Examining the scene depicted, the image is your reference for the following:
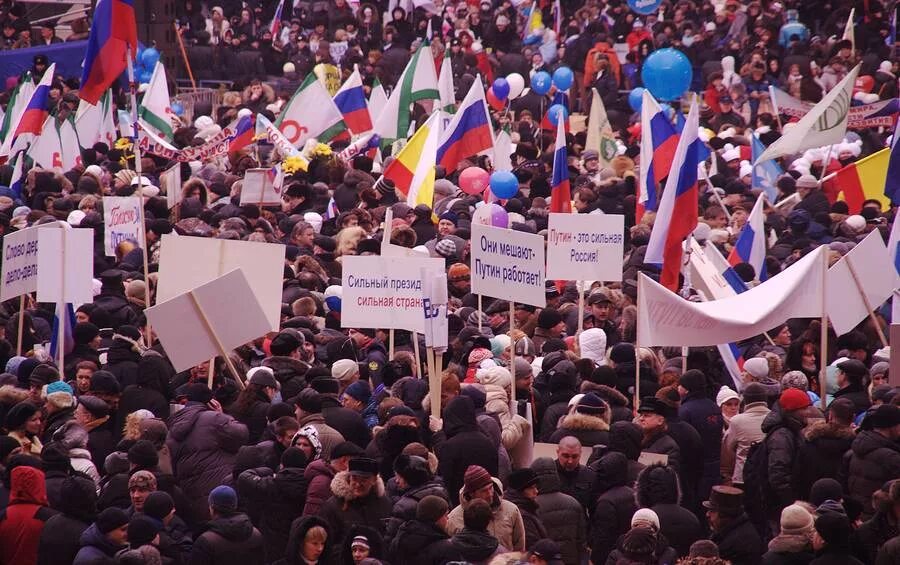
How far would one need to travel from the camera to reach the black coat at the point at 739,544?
8.59 metres

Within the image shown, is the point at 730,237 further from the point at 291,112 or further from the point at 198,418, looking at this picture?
the point at 198,418

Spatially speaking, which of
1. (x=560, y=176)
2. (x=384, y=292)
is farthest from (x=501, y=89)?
(x=384, y=292)

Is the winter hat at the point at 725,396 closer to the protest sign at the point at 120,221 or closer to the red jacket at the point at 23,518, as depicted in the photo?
the red jacket at the point at 23,518

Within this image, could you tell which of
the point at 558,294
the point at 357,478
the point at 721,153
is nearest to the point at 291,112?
the point at 721,153

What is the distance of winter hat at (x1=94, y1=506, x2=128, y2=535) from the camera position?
8070mm

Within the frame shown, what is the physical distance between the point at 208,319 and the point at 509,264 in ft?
7.15

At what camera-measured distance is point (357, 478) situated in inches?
340

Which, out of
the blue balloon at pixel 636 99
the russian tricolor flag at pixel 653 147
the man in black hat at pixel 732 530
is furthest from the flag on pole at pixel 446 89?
the man in black hat at pixel 732 530

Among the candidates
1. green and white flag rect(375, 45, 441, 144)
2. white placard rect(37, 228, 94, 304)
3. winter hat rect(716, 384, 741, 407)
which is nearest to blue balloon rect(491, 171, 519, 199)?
green and white flag rect(375, 45, 441, 144)

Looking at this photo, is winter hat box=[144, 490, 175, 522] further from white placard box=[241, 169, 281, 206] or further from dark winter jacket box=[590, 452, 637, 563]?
white placard box=[241, 169, 281, 206]

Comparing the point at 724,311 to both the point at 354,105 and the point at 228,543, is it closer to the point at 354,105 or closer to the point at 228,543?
the point at 228,543

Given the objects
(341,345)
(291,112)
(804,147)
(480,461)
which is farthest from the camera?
(291,112)

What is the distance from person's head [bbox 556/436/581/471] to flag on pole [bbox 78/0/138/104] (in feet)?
23.4

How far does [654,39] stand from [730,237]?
1264 cm
